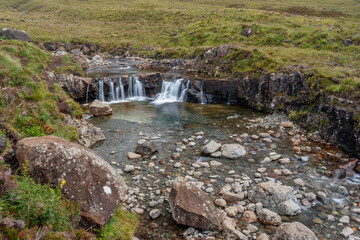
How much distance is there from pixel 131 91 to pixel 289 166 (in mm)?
18811

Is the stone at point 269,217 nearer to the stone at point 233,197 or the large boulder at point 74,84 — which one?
the stone at point 233,197

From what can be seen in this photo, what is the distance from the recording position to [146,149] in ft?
44.6

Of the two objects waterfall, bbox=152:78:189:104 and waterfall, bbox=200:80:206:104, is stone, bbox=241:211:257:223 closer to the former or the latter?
waterfall, bbox=200:80:206:104

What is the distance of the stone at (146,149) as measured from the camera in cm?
1353

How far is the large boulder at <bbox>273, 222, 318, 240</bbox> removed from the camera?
7.25 meters

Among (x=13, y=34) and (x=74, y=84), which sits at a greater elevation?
(x=13, y=34)

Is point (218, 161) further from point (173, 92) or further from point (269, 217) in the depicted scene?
point (173, 92)

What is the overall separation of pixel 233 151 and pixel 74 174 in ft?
29.6

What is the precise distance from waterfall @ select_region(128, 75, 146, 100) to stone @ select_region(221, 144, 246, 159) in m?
15.0

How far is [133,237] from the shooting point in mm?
7637

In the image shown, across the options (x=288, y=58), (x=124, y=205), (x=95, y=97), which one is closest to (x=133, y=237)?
(x=124, y=205)

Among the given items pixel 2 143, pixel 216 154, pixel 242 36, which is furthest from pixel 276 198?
pixel 242 36

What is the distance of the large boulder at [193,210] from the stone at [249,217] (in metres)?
0.86

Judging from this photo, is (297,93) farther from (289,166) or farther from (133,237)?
(133,237)
